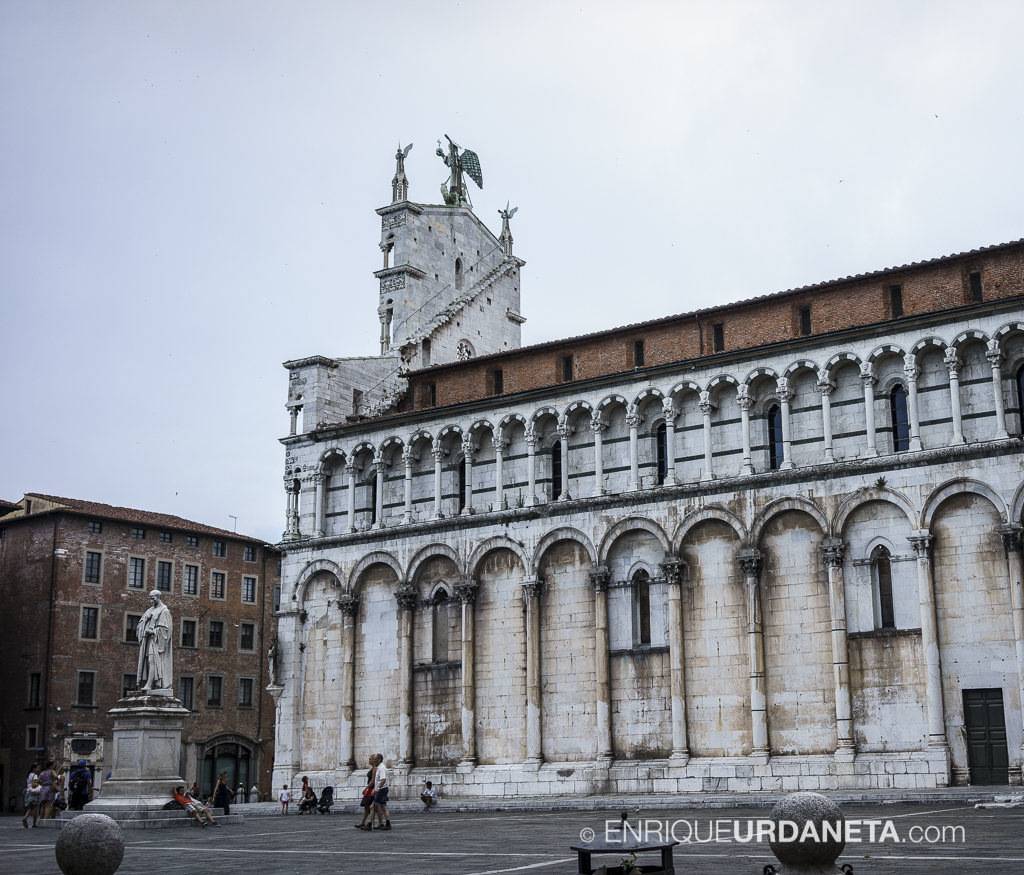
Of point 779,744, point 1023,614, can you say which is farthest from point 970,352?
point 779,744

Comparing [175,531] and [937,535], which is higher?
[175,531]

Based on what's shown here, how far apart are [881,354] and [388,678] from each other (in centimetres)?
1717

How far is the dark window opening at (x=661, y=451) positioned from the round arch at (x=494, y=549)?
4.43 meters

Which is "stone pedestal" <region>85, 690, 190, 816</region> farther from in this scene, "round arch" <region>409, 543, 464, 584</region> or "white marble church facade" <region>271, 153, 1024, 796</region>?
"round arch" <region>409, 543, 464, 584</region>

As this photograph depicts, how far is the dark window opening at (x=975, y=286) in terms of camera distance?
30.1 meters

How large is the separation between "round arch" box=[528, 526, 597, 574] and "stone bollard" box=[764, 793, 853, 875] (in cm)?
2331

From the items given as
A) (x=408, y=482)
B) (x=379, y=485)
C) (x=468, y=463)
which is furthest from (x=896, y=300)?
(x=379, y=485)

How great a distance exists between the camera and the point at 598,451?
1329 inches

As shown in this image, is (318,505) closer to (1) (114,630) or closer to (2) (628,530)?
(2) (628,530)

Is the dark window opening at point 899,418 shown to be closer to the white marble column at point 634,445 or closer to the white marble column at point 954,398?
the white marble column at point 954,398

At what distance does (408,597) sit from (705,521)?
9729 mm

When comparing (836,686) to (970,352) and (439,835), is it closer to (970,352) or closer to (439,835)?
(970,352)

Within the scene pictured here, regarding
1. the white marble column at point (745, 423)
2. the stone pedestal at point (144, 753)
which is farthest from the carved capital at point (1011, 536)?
the stone pedestal at point (144, 753)

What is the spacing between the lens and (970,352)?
29.1m
